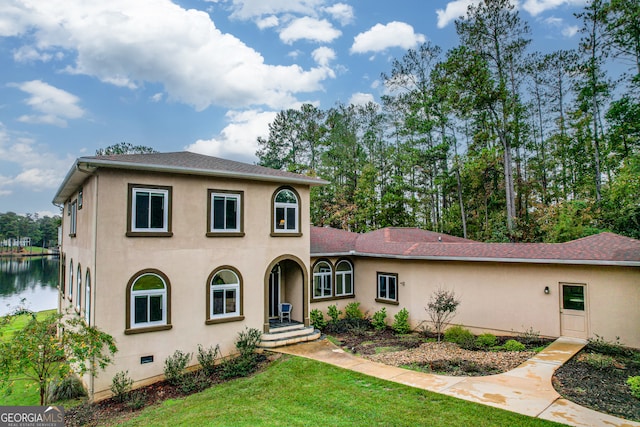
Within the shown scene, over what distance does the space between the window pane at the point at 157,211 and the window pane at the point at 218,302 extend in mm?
2601

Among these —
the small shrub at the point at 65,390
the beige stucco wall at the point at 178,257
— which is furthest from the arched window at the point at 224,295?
the small shrub at the point at 65,390

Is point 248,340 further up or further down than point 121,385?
further up

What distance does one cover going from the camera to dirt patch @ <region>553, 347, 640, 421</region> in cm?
648

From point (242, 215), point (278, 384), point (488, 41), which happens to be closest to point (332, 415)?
point (278, 384)

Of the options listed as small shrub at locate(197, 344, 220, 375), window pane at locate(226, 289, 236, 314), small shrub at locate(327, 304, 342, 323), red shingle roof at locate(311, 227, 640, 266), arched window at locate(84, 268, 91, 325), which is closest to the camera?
arched window at locate(84, 268, 91, 325)

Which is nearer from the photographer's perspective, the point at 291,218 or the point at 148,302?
the point at 148,302

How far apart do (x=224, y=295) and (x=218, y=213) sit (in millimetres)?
2530

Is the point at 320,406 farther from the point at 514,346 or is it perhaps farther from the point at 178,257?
the point at 514,346

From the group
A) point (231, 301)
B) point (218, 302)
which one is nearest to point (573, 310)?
point (231, 301)

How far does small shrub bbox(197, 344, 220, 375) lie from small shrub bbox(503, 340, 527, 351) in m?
8.59

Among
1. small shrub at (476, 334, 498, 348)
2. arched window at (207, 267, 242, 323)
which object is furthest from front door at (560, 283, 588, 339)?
arched window at (207, 267, 242, 323)

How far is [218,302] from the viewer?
35.7 ft

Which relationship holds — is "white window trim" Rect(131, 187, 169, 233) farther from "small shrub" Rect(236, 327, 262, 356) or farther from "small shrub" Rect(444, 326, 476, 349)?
"small shrub" Rect(444, 326, 476, 349)

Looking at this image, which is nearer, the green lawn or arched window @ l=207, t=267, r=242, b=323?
the green lawn
